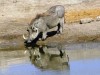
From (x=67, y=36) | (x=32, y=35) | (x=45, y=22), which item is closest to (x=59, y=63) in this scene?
(x=32, y=35)

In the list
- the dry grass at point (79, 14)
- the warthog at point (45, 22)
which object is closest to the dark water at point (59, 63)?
the warthog at point (45, 22)

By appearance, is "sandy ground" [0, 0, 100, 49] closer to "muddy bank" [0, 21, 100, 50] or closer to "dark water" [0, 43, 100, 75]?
"muddy bank" [0, 21, 100, 50]

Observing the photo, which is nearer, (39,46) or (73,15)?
Result: (39,46)

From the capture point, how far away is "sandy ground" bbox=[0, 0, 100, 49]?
73.1 ft

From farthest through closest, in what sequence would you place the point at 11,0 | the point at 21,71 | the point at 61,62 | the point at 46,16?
the point at 11,0 → the point at 46,16 → the point at 61,62 → the point at 21,71

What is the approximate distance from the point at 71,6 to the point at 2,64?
7.78 m

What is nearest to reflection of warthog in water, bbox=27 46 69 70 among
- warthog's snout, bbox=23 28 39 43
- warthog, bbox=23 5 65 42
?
warthog's snout, bbox=23 28 39 43

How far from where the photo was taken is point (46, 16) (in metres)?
22.1

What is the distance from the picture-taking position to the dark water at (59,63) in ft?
57.8

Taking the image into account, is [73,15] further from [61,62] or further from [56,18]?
[61,62]

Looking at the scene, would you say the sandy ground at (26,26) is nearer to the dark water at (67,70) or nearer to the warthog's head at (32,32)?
the warthog's head at (32,32)

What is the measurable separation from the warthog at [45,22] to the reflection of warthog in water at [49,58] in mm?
909

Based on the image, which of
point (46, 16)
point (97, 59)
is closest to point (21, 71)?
point (97, 59)

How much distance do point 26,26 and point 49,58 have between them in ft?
14.2
